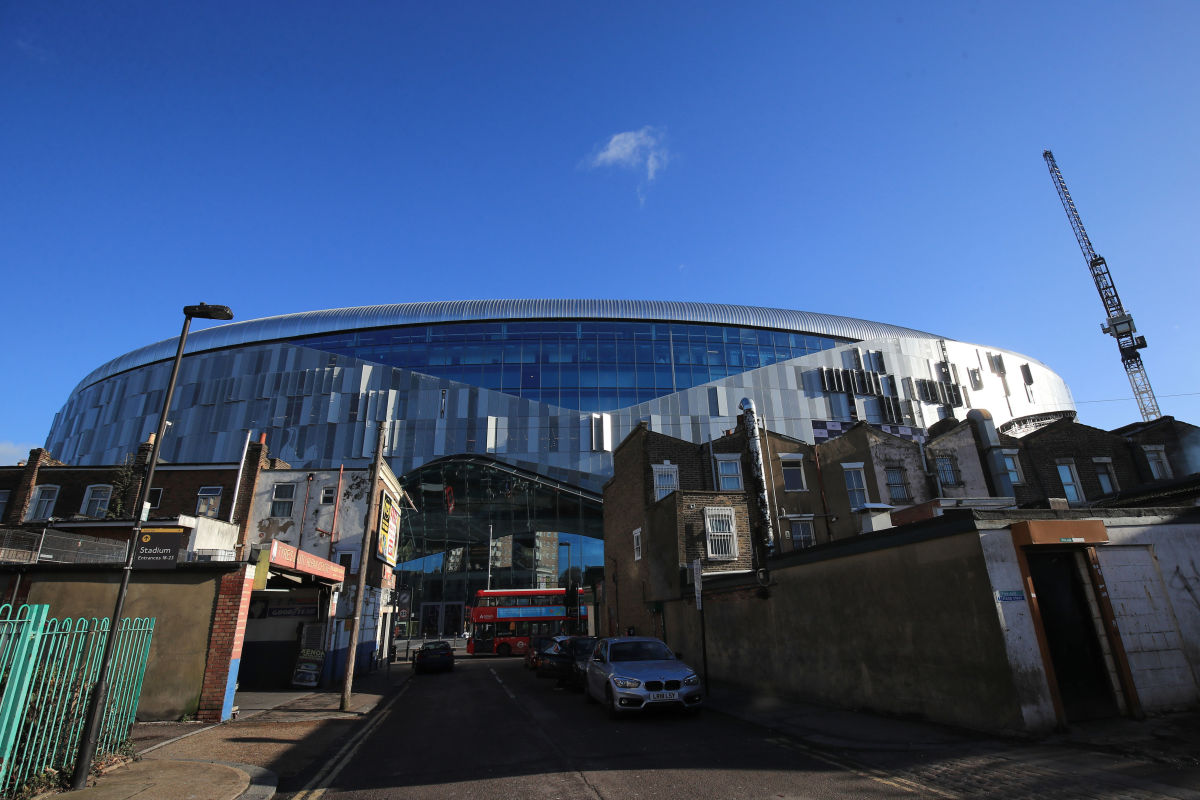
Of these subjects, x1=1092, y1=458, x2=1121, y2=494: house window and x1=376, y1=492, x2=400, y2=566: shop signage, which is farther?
x1=1092, y1=458, x2=1121, y2=494: house window

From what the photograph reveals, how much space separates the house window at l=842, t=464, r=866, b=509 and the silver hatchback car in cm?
1931

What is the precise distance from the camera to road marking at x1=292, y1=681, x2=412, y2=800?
302 inches

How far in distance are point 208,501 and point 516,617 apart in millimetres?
22158

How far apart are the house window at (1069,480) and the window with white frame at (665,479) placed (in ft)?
72.8

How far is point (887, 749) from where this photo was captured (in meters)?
8.71

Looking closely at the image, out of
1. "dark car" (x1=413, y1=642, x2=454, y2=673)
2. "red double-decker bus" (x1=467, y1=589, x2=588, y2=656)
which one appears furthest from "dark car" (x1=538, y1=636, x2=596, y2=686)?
"red double-decker bus" (x1=467, y1=589, x2=588, y2=656)

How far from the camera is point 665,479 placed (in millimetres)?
28453

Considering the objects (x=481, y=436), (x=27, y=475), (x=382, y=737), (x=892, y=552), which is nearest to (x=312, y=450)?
(x=481, y=436)

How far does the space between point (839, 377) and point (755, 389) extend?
925 centimetres

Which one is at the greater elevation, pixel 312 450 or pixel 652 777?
pixel 312 450

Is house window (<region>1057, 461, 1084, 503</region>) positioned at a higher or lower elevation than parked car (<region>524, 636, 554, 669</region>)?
higher

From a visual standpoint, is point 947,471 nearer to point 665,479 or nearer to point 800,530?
point 800,530

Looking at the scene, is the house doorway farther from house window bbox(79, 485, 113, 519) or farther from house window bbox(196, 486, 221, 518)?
house window bbox(79, 485, 113, 519)

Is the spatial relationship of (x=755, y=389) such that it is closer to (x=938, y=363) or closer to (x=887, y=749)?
(x=938, y=363)
